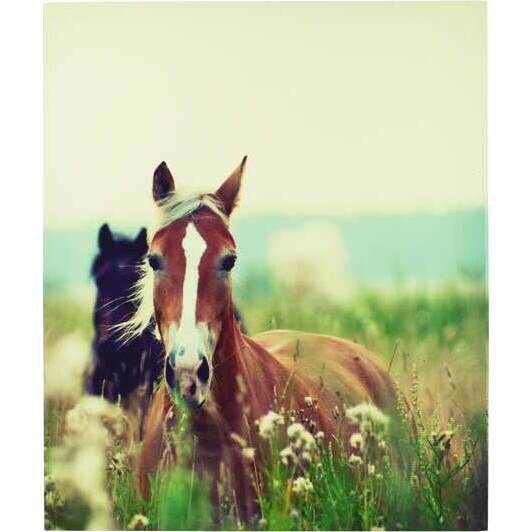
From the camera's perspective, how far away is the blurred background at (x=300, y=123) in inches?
138

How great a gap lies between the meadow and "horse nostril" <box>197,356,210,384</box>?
25 cm

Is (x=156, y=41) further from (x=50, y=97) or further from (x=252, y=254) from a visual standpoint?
(x=252, y=254)

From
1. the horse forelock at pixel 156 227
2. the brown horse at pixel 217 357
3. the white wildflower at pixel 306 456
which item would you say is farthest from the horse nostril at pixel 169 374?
the white wildflower at pixel 306 456

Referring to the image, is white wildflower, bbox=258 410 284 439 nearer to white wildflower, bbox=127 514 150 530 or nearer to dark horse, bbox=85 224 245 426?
dark horse, bbox=85 224 245 426

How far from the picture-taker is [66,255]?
3.53 metres

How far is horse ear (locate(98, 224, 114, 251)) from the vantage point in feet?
11.6

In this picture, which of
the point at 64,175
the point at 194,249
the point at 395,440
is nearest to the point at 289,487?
the point at 395,440

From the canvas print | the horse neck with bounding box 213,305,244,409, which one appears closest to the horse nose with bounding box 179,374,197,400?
the horse neck with bounding box 213,305,244,409

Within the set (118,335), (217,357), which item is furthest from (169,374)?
(118,335)

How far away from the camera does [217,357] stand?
333 centimetres

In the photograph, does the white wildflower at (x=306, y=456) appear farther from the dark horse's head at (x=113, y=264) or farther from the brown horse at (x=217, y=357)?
the dark horse's head at (x=113, y=264)

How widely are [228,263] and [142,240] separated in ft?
1.32

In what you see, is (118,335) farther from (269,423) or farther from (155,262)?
(269,423)

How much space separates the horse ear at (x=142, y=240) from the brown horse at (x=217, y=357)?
0.06 m
